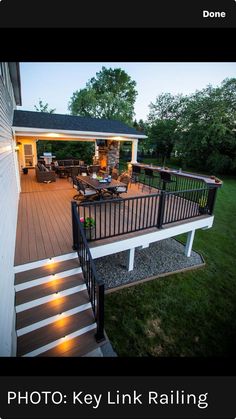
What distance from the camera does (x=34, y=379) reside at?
4.52 feet

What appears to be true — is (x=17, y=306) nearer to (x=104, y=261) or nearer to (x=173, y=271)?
(x=104, y=261)

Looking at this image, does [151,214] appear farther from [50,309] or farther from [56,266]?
[50,309]

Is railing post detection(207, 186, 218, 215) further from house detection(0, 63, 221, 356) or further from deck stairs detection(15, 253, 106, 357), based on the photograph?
deck stairs detection(15, 253, 106, 357)

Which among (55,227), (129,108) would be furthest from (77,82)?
(55,227)

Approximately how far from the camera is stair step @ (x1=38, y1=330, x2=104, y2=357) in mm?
2756

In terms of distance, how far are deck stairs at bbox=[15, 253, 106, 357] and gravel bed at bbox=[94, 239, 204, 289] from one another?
1618 mm

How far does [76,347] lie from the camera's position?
9.41 ft

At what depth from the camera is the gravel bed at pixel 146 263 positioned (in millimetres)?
5168

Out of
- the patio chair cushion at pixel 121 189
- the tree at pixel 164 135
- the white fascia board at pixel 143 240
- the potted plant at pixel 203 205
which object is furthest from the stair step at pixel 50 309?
the tree at pixel 164 135

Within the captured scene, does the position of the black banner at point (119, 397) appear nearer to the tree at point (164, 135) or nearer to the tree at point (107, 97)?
the tree at point (164, 135)

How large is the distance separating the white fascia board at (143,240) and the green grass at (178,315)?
1210 mm

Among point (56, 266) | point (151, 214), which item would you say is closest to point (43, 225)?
point (56, 266)

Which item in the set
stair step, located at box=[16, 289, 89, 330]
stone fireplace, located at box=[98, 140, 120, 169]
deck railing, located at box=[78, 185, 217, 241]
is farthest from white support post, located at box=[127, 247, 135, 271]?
stone fireplace, located at box=[98, 140, 120, 169]

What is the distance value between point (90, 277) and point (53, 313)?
0.81 meters
